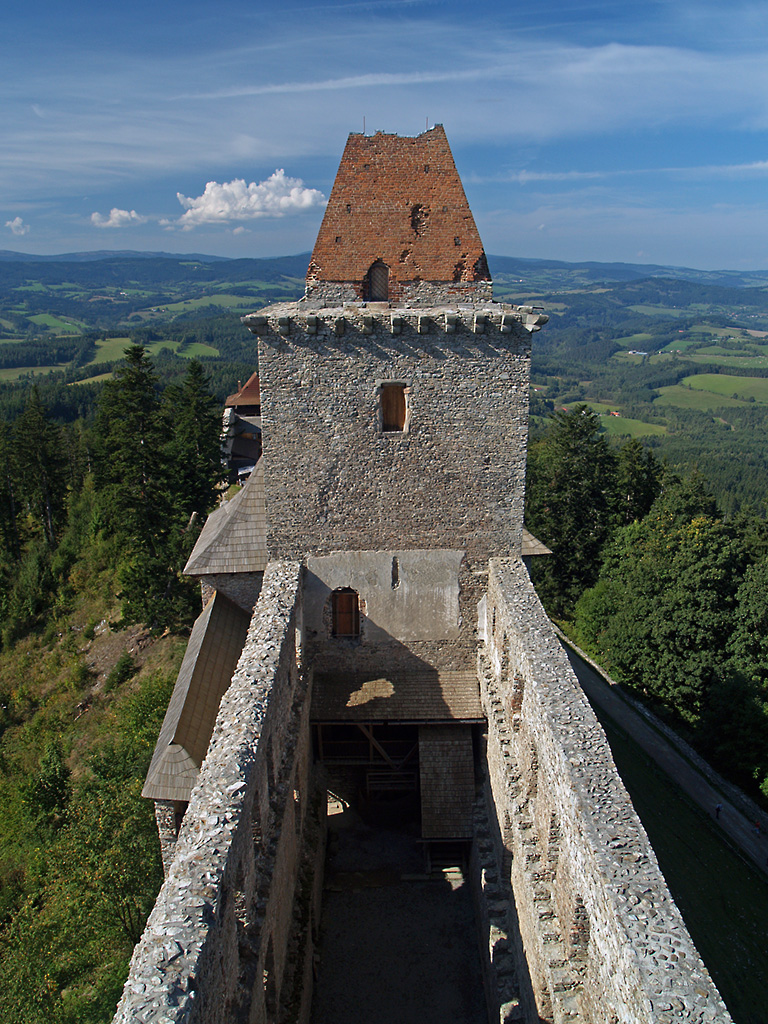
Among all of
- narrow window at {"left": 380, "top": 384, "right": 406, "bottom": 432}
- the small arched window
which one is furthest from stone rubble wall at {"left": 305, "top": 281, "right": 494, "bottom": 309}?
narrow window at {"left": 380, "top": 384, "right": 406, "bottom": 432}

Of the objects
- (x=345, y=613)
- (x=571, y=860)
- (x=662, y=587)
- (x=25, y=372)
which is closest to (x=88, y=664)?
(x=345, y=613)

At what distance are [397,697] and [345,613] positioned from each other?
223 cm

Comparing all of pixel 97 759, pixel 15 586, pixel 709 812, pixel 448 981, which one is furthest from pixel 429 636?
pixel 15 586

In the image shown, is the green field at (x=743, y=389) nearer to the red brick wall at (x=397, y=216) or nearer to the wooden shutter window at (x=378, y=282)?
the red brick wall at (x=397, y=216)

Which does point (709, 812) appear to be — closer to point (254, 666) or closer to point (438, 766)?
point (438, 766)

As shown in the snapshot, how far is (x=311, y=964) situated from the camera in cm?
1217

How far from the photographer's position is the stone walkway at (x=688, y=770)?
21.9 metres

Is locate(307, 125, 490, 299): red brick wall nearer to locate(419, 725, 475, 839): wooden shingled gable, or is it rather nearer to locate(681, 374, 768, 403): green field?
locate(419, 725, 475, 839): wooden shingled gable

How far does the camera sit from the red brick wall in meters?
14.4

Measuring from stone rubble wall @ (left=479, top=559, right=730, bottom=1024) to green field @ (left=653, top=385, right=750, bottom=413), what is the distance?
179625 mm

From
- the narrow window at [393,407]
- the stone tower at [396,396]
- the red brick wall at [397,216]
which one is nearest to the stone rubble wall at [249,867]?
the stone tower at [396,396]

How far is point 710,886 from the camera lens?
1788 centimetres

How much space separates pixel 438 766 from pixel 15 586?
1190 inches

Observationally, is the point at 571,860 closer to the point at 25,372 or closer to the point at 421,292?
the point at 421,292
